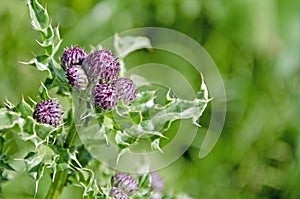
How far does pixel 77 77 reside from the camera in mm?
2697

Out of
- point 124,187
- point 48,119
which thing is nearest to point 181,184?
→ point 124,187

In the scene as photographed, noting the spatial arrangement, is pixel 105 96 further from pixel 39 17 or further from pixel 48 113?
pixel 39 17

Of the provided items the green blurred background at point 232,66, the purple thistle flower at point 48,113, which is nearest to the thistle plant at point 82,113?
the purple thistle flower at point 48,113

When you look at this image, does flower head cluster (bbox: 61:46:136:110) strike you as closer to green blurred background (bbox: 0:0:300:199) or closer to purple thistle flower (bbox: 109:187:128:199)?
purple thistle flower (bbox: 109:187:128:199)

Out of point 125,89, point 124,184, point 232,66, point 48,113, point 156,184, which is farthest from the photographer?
point 232,66

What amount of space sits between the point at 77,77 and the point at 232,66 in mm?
3328

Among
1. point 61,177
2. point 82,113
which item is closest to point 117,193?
point 61,177

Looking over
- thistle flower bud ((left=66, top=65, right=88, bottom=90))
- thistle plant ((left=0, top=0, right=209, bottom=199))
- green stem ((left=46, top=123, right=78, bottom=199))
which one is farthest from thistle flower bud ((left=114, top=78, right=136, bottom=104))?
green stem ((left=46, top=123, right=78, bottom=199))

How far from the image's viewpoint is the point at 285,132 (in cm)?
566

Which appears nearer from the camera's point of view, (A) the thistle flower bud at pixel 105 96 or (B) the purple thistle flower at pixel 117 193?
(A) the thistle flower bud at pixel 105 96

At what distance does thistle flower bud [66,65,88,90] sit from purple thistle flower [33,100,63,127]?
120 mm

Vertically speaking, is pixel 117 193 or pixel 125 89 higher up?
pixel 125 89

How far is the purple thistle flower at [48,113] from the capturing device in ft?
8.65

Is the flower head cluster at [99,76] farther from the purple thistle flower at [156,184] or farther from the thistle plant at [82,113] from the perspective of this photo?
the purple thistle flower at [156,184]
